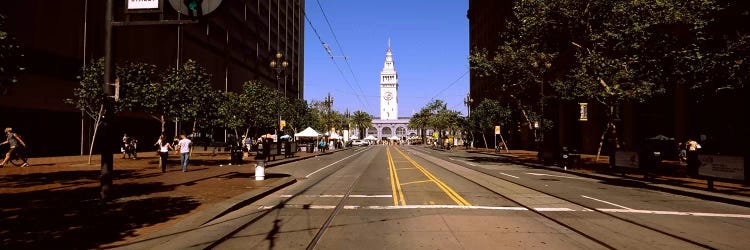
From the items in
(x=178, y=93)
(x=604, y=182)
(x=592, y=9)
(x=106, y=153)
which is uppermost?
(x=592, y=9)

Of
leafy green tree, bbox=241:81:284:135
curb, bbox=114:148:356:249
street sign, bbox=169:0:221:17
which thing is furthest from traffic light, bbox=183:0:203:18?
leafy green tree, bbox=241:81:284:135

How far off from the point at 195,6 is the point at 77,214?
4.38 metres

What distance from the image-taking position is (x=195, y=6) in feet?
28.1

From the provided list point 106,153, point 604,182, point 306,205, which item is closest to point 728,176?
point 604,182

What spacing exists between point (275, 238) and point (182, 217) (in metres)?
2.64

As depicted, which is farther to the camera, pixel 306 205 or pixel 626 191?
pixel 626 191

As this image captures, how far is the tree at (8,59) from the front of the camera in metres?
10.5

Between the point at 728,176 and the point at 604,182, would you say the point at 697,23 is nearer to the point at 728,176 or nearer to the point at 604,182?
the point at 728,176

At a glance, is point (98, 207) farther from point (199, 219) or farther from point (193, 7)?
point (193, 7)

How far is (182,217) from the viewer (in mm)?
9219

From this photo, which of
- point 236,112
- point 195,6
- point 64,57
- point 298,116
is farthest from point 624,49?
point 298,116

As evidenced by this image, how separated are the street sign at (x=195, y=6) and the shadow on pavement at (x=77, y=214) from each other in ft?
12.3

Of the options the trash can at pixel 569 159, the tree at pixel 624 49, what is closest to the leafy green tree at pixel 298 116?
the tree at pixel 624 49

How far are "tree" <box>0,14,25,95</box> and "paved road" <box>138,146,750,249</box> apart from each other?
19.4 ft
